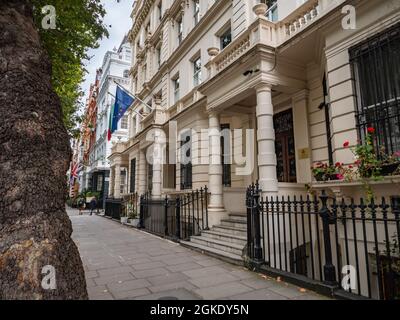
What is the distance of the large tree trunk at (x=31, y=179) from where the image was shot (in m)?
2.28


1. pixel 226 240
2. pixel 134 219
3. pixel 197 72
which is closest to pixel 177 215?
pixel 226 240

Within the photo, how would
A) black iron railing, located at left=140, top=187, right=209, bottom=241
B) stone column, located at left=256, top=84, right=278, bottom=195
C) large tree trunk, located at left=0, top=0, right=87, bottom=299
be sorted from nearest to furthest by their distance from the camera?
large tree trunk, located at left=0, top=0, right=87, bottom=299
stone column, located at left=256, top=84, right=278, bottom=195
black iron railing, located at left=140, top=187, right=209, bottom=241

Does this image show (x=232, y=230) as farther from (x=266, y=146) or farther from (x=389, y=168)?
(x=389, y=168)

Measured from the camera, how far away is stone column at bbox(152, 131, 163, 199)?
13773 mm

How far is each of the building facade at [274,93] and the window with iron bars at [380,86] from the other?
0.02 meters

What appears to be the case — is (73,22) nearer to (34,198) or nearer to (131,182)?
(34,198)

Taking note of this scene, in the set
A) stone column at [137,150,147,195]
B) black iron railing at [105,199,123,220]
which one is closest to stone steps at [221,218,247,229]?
stone column at [137,150,147,195]

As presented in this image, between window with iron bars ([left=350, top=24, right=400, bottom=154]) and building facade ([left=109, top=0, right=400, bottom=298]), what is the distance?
0.7 inches

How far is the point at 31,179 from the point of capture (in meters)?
2.57

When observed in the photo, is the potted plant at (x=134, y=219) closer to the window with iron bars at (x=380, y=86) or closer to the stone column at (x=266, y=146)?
the stone column at (x=266, y=146)

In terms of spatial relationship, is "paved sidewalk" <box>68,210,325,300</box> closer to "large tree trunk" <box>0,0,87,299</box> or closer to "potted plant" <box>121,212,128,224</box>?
"large tree trunk" <box>0,0,87,299</box>

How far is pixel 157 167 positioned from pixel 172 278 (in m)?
9.10

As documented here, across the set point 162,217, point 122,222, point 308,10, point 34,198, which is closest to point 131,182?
point 122,222
